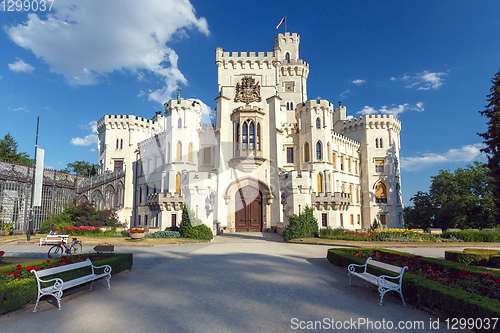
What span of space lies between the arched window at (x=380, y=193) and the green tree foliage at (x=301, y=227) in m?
21.2

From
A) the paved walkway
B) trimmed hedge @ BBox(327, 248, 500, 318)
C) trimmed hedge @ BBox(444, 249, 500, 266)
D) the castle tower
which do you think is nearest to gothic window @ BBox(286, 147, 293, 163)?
the castle tower

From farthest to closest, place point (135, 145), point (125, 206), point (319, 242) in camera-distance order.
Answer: point (135, 145) → point (125, 206) → point (319, 242)

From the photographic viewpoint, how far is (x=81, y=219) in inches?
1169

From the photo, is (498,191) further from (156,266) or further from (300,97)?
(300,97)

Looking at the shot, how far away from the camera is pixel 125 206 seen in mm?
39969

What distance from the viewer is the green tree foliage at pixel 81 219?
2967 cm

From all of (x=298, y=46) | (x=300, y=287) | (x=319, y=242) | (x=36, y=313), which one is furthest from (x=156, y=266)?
(x=298, y=46)

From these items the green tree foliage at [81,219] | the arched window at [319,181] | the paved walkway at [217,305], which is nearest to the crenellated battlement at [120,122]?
the green tree foliage at [81,219]

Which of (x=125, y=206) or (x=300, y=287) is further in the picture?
(x=125, y=206)

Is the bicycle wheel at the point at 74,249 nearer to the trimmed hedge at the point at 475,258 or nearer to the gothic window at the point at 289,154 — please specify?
the trimmed hedge at the point at 475,258

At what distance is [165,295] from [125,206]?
116 ft

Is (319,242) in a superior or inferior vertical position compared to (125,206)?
inferior

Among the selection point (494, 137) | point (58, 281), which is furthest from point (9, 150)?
point (494, 137)

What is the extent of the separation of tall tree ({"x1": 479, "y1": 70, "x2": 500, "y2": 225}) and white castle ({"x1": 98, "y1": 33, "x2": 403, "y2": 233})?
13572 millimetres
